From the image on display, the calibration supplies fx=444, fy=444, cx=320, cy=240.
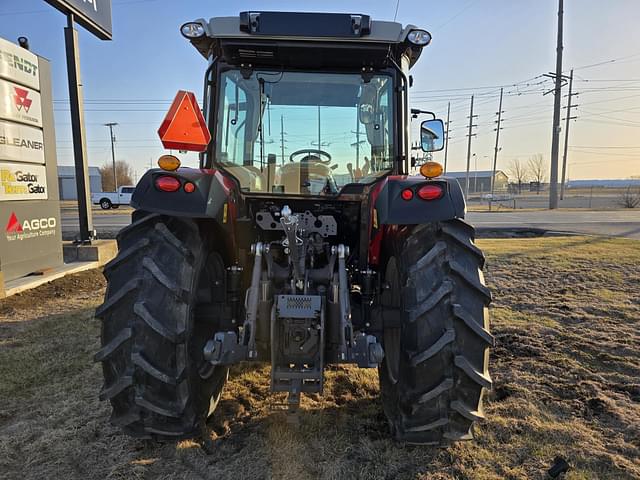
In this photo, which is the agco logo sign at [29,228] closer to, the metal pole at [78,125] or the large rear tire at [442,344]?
the metal pole at [78,125]

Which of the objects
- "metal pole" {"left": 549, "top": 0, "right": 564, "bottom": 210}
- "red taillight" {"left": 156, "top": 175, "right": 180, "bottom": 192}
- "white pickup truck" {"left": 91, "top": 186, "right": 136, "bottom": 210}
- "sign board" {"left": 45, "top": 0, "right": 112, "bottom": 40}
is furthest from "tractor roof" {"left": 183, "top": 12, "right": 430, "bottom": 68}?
"white pickup truck" {"left": 91, "top": 186, "right": 136, "bottom": 210}

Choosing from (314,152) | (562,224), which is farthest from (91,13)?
(562,224)

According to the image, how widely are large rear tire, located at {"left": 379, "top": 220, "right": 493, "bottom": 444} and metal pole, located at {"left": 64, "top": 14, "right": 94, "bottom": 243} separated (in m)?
8.07

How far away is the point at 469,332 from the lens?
238 cm

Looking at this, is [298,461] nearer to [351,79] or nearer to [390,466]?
[390,466]

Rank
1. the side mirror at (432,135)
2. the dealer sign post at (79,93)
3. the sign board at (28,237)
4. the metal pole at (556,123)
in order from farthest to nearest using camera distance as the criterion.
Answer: the metal pole at (556,123)
the dealer sign post at (79,93)
the sign board at (28,237)
the side mirror at (432,135)

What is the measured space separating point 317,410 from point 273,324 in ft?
3.71

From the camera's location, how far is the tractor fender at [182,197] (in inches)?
98.8

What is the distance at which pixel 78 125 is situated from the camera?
28.0 ft

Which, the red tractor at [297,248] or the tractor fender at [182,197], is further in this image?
the tractor fender at [182,197]

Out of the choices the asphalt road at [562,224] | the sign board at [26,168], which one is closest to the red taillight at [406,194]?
the sign board at [26,168]

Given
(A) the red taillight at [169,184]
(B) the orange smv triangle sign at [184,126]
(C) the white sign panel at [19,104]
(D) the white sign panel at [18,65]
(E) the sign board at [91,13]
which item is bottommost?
(A) the red taillight at [169,184]

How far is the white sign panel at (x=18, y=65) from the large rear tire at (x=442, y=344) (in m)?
7.41

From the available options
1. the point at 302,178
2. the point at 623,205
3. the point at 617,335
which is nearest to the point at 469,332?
the point at 302,178
